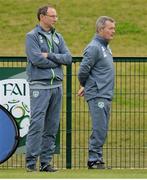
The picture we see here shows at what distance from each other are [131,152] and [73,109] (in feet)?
3.51

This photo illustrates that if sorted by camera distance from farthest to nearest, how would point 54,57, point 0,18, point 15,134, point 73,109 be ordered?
point 0,18 → point 73,109 → point 15,134 → point 54,57

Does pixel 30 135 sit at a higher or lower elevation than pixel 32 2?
lower

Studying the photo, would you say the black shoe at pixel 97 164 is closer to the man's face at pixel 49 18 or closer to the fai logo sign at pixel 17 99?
the fai logo sign at pixel 17 99

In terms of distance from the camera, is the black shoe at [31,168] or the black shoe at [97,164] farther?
the black shoe at [97,164]

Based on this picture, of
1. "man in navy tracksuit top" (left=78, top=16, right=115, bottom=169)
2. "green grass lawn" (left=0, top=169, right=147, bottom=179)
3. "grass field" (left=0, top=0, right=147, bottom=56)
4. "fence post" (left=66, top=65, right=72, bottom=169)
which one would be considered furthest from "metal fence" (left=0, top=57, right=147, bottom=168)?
"grass field" (left=0, top=0, right=147, bottom=56)

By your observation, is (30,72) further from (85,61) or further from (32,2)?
(32,2)

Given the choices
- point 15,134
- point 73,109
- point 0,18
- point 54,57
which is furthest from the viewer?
point 0,18

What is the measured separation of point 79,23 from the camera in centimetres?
2836

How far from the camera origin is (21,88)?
13.7 metres

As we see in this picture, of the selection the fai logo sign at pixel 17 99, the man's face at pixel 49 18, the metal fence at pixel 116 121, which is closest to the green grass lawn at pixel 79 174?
the metal fence at pixel 116 121

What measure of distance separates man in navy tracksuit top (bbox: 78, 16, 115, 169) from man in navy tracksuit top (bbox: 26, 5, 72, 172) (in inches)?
12.5

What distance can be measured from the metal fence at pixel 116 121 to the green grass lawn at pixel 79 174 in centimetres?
73

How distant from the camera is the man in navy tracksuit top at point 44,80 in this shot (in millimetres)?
12453

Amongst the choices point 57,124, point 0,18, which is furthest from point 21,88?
point 0,18
